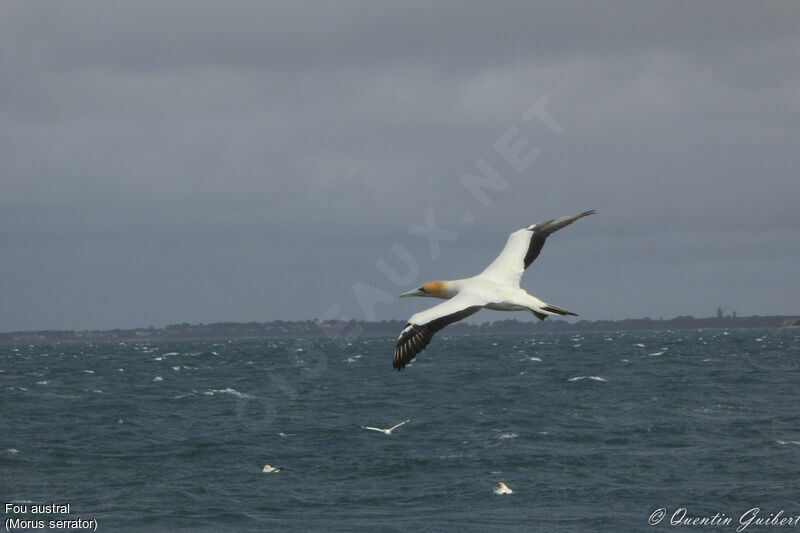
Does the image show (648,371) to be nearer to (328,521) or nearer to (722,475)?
(722,475)

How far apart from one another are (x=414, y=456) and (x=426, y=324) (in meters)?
28.6

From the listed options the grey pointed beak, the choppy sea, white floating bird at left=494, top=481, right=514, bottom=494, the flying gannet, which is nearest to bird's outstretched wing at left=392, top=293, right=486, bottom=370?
the flying gannet

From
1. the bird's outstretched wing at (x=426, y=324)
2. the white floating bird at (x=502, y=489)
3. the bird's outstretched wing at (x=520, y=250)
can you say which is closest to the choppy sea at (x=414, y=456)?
the white floating bird at (x=502, y=489)

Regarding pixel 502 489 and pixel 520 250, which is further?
pixel 502 489

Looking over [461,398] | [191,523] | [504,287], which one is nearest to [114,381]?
[461,398]

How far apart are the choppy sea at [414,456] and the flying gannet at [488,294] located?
15.5 metres

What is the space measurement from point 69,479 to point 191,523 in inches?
364

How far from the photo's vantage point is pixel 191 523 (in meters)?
31.8

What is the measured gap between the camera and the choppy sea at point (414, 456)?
32812 millimetres

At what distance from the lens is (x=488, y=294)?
14797 millimetres

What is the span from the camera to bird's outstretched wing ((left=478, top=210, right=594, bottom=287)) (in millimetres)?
16625

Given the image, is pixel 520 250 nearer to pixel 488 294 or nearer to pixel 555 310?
pixel 488 294

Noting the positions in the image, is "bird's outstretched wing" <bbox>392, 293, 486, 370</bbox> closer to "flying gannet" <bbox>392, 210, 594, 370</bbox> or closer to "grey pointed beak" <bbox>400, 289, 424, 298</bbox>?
"flying gannet" <bbox>392, 210, 594, 370</bbox>

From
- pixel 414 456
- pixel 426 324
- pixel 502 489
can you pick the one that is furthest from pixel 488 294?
pixel 414 456
